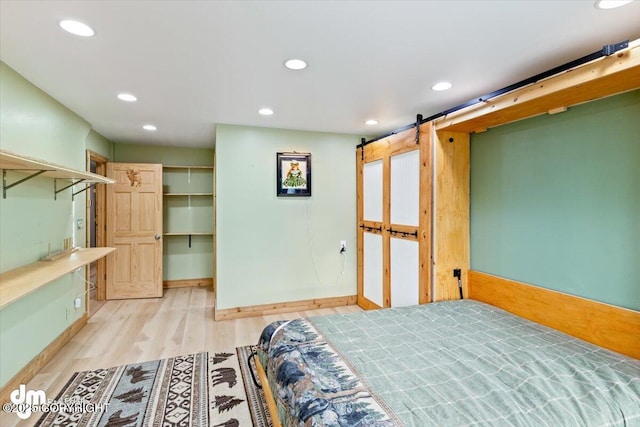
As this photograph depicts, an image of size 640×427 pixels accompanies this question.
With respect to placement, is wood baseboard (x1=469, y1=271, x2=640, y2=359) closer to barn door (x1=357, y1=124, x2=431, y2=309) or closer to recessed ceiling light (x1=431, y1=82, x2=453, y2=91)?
barn door (x1=357, y1=124, x2=431, y2=309)

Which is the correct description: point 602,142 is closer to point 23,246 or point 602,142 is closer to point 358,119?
point 358,119

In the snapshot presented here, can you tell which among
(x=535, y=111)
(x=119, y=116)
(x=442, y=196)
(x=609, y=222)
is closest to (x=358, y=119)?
(x=442, y=196)

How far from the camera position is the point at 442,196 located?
2.90 m

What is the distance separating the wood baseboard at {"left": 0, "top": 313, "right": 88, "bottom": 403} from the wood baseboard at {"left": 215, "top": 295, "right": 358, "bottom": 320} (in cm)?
149

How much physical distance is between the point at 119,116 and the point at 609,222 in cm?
455

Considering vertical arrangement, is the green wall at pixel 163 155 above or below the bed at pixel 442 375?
above

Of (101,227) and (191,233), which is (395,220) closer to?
(191,233)

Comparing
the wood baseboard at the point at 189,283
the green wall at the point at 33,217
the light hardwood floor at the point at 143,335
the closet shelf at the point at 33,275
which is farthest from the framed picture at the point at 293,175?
the wood baseboard at the point at 189,283

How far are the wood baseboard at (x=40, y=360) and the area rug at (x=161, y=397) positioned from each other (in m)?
0.32

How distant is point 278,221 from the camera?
4.10 m

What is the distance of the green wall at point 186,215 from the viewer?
544 cm

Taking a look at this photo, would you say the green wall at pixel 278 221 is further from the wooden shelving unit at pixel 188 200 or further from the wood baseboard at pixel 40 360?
the wooden shelving unit at pixel 188 200

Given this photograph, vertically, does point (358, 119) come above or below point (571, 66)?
above

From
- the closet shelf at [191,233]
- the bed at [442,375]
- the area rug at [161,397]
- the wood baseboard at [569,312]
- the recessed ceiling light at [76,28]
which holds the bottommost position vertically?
the area rug at [161,397]
